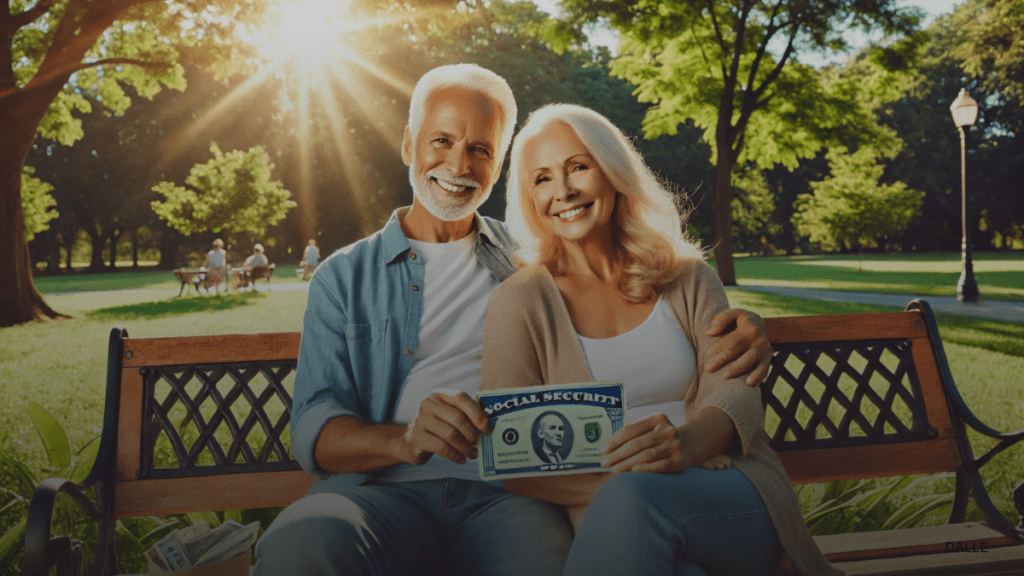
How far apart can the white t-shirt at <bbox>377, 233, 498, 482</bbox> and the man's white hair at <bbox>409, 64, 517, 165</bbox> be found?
47 centimetres

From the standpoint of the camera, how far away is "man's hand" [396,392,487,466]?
6.26 feet

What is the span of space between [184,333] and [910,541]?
1201 cm

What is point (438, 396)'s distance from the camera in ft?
6.49

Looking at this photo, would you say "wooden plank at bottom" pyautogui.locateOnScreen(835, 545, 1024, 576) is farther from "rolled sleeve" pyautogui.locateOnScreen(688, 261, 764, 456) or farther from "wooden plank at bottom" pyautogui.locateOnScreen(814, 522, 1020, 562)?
"rolled sleeve" pyautogui.locateOnScreen(688, 261, 764, 456)

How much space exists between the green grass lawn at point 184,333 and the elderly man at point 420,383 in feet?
7.82

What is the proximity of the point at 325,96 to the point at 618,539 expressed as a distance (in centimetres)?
4140

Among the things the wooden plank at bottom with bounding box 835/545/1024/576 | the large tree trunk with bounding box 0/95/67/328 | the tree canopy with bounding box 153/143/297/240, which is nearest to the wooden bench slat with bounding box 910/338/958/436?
the wooden plank at bottom with bounding box 835/545/1024/576

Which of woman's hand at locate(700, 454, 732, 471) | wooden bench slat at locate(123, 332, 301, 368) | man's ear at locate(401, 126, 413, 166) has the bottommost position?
woman's hand at locate(700, 454, 732, 471)

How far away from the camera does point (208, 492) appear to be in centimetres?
287

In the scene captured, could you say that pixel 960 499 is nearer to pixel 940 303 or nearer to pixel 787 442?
pixel 787 442

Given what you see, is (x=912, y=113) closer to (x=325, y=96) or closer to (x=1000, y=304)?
(x=325, y=96)

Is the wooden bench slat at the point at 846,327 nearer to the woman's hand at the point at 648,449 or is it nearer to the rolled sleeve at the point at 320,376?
the woman's hand at the point at 648,449

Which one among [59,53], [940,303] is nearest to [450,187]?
[59,53]

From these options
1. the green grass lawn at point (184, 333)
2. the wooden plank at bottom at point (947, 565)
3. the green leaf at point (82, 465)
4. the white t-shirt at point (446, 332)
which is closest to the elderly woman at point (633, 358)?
the white t-shirt at point (446, 332)
